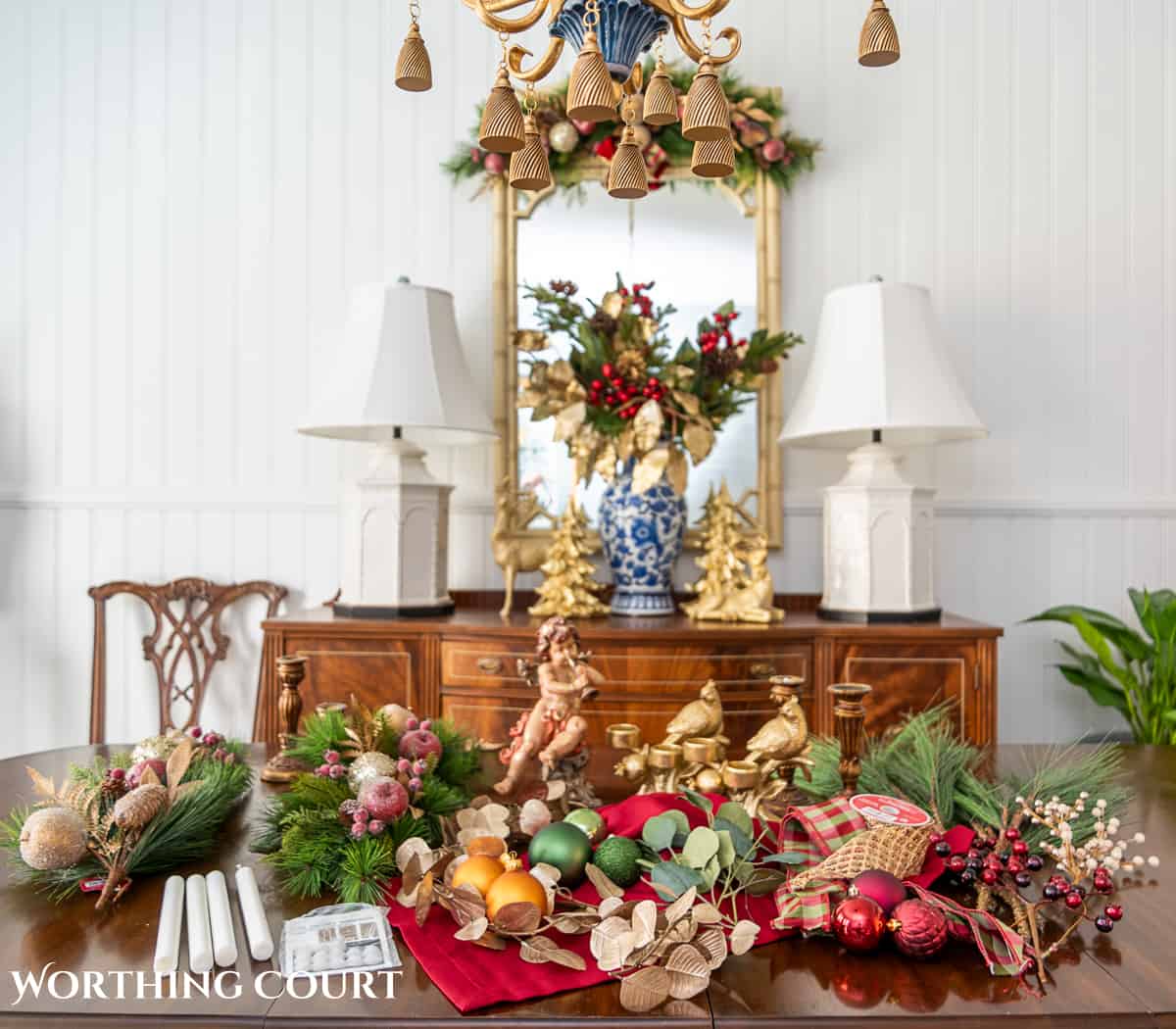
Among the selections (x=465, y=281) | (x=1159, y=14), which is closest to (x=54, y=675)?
(x=465, y=281)

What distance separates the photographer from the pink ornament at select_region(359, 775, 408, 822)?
105 centimetres

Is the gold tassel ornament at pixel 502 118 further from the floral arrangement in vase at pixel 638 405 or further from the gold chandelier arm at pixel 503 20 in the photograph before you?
the floral arrangement in vase at pixel 638 405

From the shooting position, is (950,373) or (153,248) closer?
(950,373)

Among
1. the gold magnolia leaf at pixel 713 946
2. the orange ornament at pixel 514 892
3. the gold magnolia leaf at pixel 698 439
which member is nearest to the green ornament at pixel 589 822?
the orange ornament at pixel 514 892

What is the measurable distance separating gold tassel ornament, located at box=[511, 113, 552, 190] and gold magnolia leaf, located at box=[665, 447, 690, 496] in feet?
4.05

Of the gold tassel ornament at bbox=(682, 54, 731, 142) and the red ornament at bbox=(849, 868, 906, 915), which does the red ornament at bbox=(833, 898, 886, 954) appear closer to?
the red ornament at bbox=(849, 868, 906, 915)

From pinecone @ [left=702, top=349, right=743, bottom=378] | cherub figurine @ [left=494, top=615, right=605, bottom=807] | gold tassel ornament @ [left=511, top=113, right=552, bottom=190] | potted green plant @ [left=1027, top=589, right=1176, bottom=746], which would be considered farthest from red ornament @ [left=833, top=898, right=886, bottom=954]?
potted green plant @ [left=1027, top=589, right=1176, bottom=746]

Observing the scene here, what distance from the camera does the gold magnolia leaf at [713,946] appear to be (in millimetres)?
819

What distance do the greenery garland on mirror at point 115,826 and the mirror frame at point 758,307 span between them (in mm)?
1883

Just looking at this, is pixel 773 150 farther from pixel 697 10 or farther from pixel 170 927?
pixel 170 927

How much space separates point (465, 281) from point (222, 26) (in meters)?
1.23

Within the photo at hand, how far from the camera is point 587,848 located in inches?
40.7

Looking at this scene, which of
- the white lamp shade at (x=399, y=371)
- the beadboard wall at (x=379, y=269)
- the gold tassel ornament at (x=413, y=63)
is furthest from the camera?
the beadboard wall at (x=379, y=269)

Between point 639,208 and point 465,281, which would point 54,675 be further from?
point 639,208
